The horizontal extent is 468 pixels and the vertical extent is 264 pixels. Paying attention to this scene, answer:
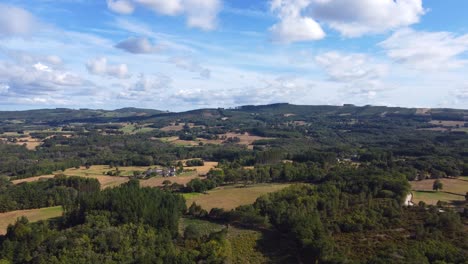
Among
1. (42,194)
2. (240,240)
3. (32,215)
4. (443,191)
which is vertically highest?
(42,194)

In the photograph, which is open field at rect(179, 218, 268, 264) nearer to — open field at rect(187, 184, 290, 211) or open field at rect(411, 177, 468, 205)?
open field at rect(187, 184, 290, 211)

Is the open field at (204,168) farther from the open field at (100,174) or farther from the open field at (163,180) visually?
the open field at (100,174)

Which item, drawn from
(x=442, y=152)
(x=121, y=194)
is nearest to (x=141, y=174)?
(x=121, y=194)

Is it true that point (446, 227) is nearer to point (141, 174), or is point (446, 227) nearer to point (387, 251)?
point (387, 251)

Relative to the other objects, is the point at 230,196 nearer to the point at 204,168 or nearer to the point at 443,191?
the point at 204,168

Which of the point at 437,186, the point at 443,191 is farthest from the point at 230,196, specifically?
the point at 443,191
